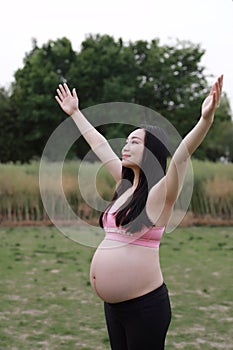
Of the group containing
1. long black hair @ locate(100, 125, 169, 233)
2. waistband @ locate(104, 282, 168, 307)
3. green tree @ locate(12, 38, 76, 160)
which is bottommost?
waistband @ locate(104, 282, 168, 307)

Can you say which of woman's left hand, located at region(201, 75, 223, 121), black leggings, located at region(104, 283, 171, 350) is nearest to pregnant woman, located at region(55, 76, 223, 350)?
black leggings, located at region(104, 283, 171, 350)

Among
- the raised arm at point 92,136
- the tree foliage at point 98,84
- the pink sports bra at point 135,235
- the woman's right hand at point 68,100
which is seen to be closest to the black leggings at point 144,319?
the pink sports bra at point 135,235

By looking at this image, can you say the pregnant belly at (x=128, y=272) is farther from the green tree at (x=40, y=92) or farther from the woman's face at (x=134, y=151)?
the green tree at (x=40, y=92)

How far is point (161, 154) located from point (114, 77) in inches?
1022

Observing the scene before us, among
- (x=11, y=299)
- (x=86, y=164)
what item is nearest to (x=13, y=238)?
(x=11, y=299)

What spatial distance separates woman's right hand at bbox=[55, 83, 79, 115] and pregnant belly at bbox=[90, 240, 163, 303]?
0.76m

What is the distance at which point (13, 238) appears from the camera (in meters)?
9.30

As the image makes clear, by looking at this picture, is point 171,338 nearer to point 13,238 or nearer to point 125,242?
point 125,242

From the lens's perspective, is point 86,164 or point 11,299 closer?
point 86,164

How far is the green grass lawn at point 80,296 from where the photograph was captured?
4.05 meters

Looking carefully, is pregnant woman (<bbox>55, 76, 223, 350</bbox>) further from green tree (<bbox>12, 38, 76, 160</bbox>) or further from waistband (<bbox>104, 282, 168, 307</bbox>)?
green tree (<bbox>12, 38, 76, 160</bbox>)

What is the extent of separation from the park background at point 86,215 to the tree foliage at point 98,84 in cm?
6

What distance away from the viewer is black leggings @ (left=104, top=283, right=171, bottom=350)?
6.71 feet

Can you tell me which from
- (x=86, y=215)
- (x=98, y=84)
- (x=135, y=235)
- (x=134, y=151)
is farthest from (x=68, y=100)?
(x=98, y=84)
